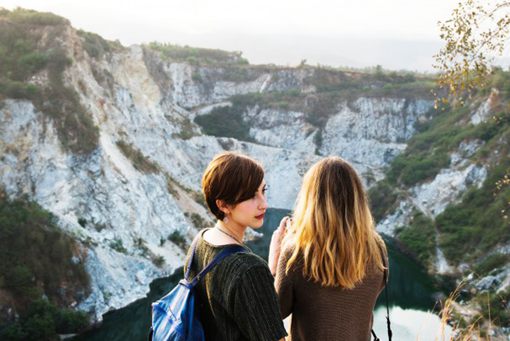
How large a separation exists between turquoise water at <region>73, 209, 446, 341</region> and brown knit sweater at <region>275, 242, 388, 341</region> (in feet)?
36.0

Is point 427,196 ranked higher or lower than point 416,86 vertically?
lower

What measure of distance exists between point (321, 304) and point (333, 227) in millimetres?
494

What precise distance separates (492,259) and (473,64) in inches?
1149

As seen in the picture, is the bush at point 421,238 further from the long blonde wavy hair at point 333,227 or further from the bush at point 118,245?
the long blonde wavy hair at point 333,227

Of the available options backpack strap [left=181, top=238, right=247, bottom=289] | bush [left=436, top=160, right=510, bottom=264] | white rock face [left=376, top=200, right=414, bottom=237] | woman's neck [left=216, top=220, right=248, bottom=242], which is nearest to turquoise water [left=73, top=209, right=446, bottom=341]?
bush [left=436, top=160, right=510, bottom=264]

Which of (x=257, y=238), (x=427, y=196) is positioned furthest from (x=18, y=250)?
(x=427, y=196)

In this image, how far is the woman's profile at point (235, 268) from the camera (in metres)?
2.70

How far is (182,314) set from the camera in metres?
2.82

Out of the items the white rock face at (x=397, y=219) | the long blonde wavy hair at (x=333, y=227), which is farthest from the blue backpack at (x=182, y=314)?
the white rock face at (x=397, y=219)

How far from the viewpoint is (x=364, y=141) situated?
69.7 metres

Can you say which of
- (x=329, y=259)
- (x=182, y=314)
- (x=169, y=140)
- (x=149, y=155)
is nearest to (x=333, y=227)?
(x=329, y=259)

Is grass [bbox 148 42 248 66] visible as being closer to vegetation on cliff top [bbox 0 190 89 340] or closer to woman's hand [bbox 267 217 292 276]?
vegetation on cliff top [bbox 0 190 89 340]

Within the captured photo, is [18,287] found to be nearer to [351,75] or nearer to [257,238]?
[257,238]

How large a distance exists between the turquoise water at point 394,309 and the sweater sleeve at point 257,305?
1180 cm
